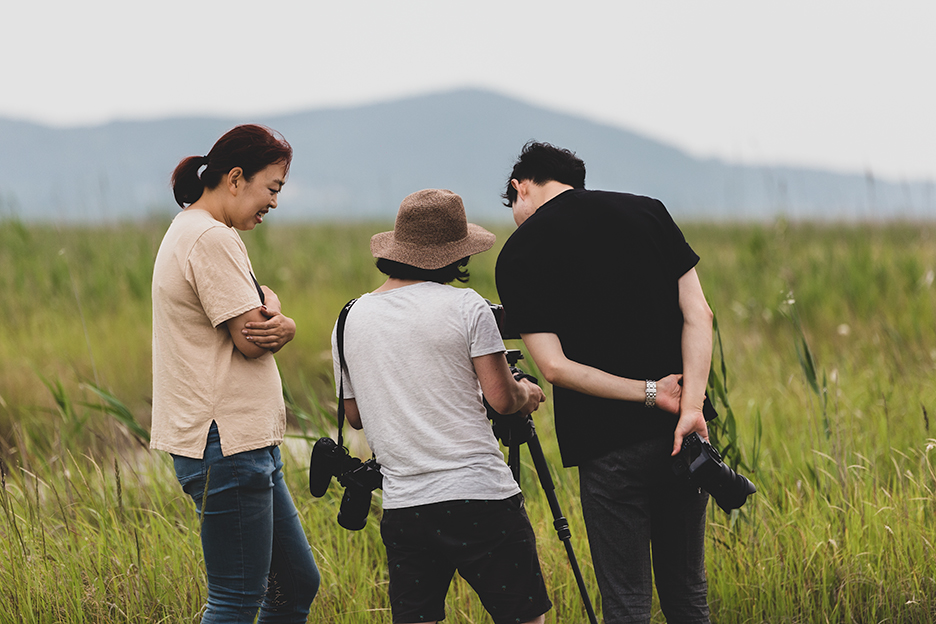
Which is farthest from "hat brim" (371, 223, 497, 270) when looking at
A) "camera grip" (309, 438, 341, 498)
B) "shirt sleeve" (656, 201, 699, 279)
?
"camera grip" (309, 438, 341, 498)

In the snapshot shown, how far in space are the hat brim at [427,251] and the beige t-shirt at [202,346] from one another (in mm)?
366

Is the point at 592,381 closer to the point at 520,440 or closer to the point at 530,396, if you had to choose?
the point at 530,396

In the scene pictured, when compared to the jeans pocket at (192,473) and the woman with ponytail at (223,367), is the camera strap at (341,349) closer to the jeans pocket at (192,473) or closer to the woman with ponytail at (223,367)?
the woman with ponytail at (223,367)

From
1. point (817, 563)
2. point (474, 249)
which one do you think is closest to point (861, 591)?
point (817, 563)

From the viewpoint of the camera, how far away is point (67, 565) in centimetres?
292

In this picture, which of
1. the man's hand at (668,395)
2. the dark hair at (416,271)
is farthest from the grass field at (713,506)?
Result: the dark hair at (416,271)

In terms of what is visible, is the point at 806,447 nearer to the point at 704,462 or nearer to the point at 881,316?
the point at 704,462

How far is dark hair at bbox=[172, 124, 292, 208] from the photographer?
2258 millimetres

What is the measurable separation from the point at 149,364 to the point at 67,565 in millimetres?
3719

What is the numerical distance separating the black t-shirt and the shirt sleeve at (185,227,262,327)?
2.29 ft

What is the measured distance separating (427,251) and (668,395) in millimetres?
759

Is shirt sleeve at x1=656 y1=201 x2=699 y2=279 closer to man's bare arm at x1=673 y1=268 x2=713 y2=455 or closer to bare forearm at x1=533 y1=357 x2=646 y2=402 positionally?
man's bare arm at x1=673 y1=268 x2=713 y2=455

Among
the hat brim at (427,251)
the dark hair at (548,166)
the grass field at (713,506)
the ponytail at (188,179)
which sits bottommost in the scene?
the grass field at (713,506)

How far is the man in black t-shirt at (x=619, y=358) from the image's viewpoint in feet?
7.19
